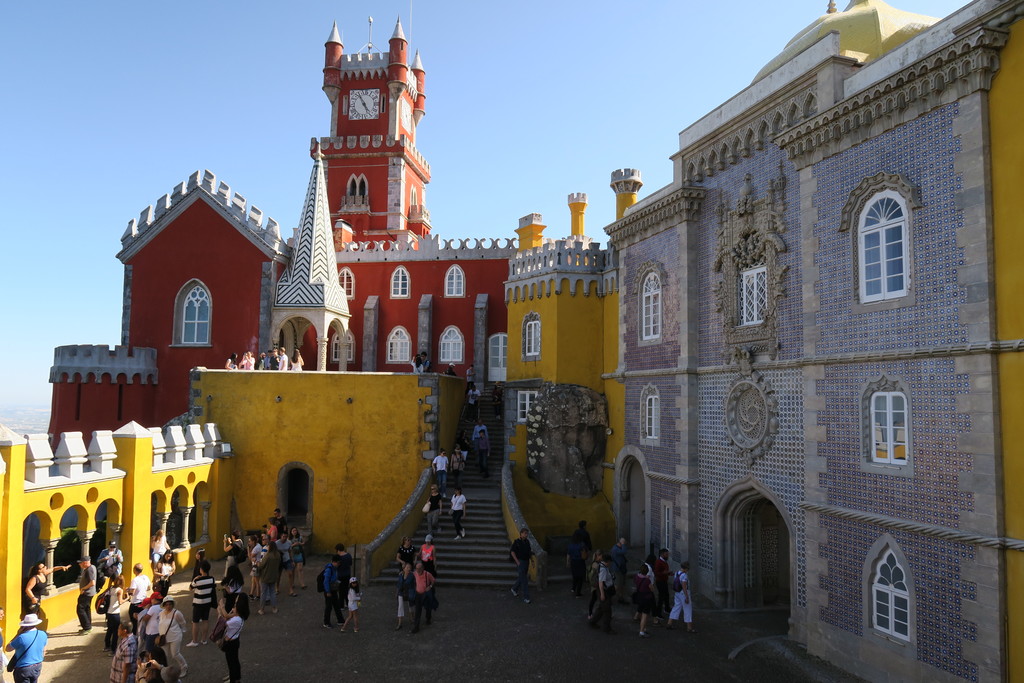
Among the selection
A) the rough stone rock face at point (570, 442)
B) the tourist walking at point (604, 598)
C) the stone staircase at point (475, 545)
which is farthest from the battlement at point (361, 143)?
the tourist walking at point (604, 598)

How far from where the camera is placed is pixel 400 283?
99.2 feet

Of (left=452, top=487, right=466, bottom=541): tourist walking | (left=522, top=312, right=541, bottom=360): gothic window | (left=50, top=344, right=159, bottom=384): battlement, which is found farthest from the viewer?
(left=50, top=344, right=159, bottom=384): battlement

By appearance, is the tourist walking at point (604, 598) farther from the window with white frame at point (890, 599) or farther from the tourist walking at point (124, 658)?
the tourist walking at point (124, 658)

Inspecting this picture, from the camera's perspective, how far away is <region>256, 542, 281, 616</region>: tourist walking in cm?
1459

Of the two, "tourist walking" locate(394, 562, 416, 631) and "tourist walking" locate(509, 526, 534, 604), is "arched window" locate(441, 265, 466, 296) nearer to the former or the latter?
"tourist walking" locate(509, 526, 534, 604)

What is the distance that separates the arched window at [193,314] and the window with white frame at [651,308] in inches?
607

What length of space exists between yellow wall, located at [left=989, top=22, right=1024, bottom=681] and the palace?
35 millimetres

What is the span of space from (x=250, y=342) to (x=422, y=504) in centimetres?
979

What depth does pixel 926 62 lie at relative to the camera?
10703mm

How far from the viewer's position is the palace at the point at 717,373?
10125 millimetres

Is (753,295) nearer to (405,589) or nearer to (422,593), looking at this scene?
(422,593)

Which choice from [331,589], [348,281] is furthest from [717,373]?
[348,281]

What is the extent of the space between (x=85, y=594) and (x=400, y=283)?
61.4 ft

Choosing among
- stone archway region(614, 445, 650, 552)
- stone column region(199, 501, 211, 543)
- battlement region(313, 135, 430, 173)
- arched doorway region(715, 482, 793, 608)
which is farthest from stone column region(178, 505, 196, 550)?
battlement region(313, 135, 430, 173)
